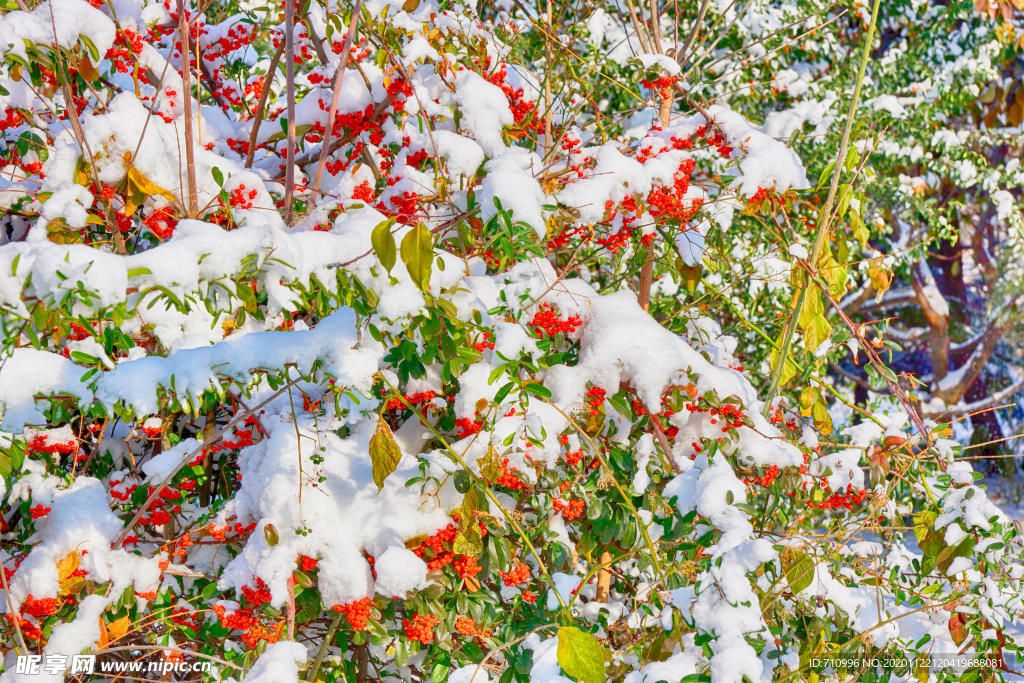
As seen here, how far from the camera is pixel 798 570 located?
1.97m

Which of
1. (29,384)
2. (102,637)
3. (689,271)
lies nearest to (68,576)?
(102,637)

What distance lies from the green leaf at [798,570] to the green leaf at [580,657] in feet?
2.89

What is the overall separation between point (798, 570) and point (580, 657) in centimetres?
95

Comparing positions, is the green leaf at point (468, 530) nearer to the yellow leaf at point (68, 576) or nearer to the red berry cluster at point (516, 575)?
the red berry cluster at point (516, 575)

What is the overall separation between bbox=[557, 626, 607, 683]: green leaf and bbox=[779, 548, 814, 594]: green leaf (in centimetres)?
88

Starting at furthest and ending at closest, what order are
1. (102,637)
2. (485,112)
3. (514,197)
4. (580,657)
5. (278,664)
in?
(485,112), (102,637), (514,197), (278,664), (580,657)

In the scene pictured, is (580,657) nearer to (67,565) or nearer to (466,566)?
(466,566)

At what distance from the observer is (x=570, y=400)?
5.89ft

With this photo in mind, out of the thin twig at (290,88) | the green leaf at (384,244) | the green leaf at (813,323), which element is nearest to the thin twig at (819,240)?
the green leaf at (813,323)

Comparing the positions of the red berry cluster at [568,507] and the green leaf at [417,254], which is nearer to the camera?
the green leaf at [417,254]

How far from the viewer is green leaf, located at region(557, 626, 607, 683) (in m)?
1.28

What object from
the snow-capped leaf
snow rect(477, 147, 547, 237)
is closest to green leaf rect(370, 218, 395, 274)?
the snow-capped leaf

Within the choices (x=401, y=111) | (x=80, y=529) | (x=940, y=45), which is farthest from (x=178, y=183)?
(x=940, y=45)

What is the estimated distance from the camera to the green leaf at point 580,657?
4.19 feet
